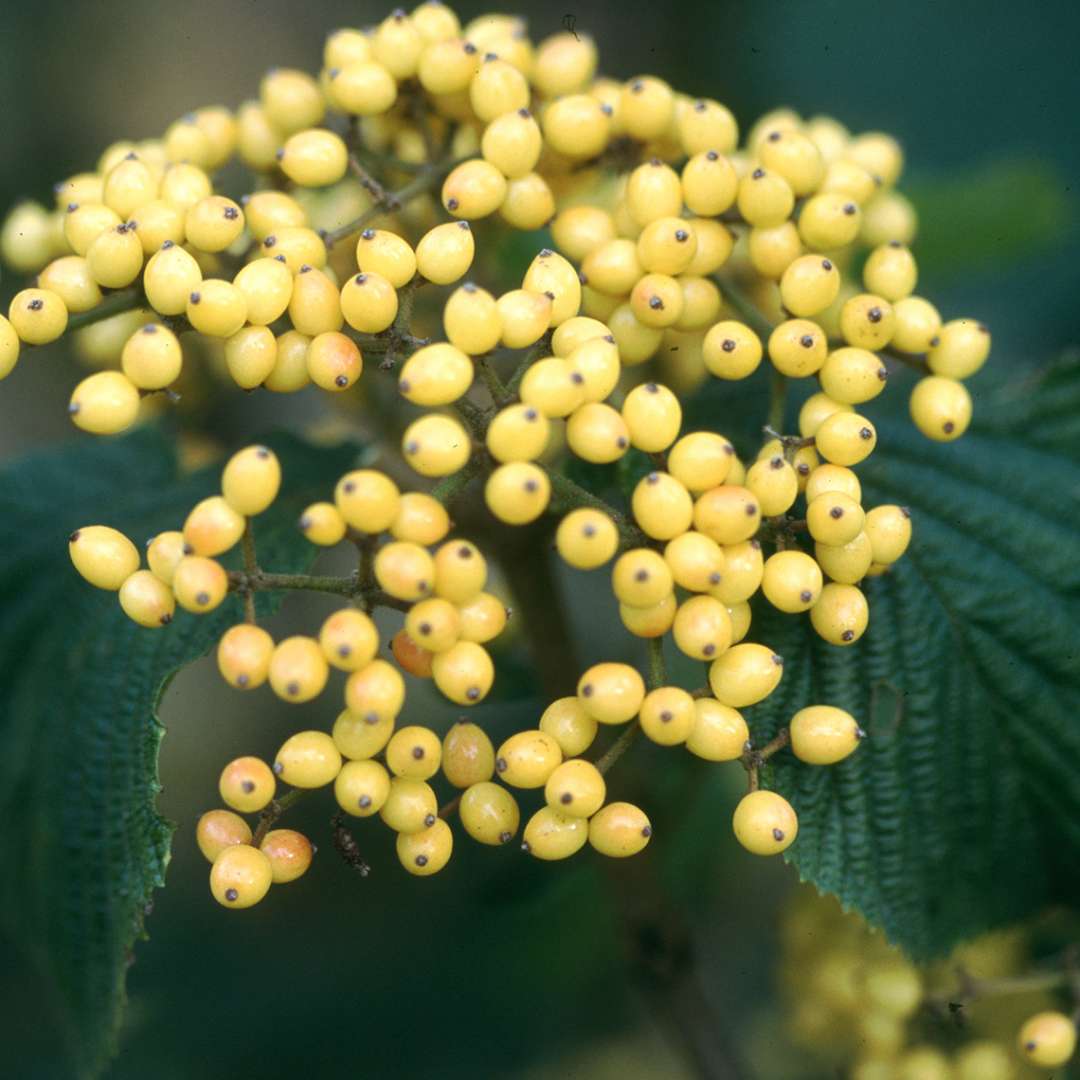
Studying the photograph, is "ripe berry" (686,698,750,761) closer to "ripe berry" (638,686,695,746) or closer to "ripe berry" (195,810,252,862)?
"ripe berry" (638,686,695,746)

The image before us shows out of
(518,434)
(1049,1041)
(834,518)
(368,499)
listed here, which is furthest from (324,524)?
(1049,1041)

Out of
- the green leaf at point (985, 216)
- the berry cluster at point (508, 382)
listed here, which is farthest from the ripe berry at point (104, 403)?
the green leaf at point (985, 216)

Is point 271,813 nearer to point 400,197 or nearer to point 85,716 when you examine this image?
point 85,716

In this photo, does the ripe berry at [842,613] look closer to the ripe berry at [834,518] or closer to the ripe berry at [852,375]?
the ripe berry at [834,518]

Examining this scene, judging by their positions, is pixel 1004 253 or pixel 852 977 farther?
pixel 1004 253

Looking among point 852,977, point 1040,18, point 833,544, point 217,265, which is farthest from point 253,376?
point 1040,18

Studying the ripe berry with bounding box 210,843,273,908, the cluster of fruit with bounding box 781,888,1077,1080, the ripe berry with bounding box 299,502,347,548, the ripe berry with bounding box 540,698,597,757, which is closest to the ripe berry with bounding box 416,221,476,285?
the ripe berry with bounding box 299,502,347,548

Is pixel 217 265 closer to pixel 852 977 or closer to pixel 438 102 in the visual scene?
pixel 438 102

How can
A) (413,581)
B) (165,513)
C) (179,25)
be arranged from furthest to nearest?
(179,25) → (165,513) → (413,581)
